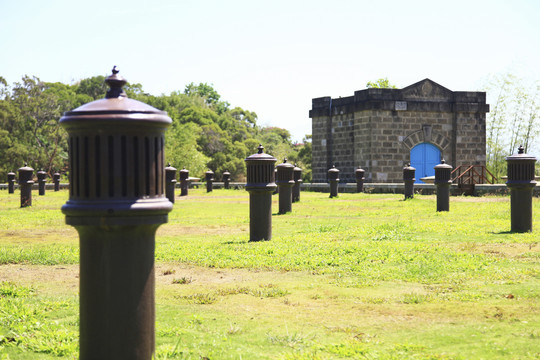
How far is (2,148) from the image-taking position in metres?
43.5

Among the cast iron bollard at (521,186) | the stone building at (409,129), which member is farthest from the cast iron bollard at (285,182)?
the stone building at (409,129)

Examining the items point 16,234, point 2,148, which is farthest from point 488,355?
point 2,148

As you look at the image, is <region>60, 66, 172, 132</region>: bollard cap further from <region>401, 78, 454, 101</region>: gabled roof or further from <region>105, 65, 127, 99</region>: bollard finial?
<region>401, 78, 454, 101</region>: gabled roof

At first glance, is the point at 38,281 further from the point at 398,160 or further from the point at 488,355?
the point at 398,160

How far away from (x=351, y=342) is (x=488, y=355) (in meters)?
0.78

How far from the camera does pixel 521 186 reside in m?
9.61

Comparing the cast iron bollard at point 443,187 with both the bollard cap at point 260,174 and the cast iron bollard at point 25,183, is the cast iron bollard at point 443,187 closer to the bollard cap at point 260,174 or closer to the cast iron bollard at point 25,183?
the bollard cap at point 260,174

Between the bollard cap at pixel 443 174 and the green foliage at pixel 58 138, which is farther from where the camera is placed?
the green foliage at pixel 58 138

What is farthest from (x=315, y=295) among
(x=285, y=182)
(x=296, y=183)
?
(x=296, y=183)

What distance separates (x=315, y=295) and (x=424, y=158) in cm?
2625

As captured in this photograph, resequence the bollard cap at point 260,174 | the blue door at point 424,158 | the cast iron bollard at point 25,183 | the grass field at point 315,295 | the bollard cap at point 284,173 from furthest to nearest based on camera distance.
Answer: the blue door at point 424,158
the cast iron bollard at point 25,183
the bollard cap at point 284,173
the bollard cap at point 260,174
the grass field at point 315,295

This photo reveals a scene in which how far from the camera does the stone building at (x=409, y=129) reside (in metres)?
29.7

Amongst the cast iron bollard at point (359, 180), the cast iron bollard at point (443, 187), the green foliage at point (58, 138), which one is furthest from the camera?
the green foliage at point (58, 138)

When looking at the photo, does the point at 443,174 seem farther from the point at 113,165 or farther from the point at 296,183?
the point at 113,165
